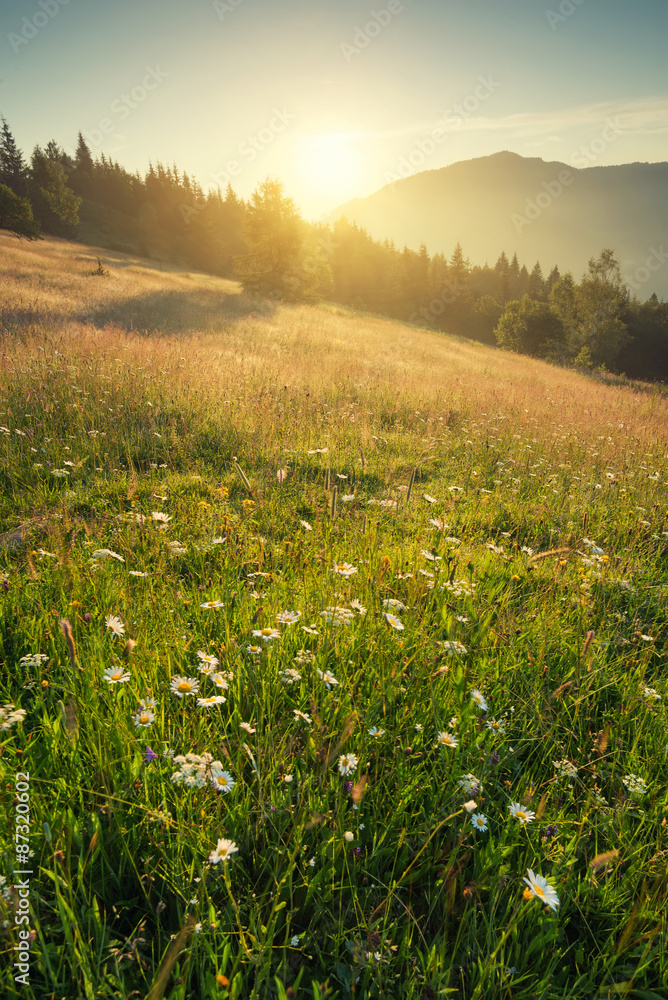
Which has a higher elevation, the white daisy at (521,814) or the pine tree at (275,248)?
the pine tree at (275,248)

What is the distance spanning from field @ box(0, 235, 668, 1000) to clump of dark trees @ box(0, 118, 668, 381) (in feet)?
123

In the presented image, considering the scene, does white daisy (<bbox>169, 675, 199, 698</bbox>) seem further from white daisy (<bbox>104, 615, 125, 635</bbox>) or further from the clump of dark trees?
the clump of dark trees

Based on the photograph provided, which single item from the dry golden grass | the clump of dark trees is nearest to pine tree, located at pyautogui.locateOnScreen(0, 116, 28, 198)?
the clump of dark trees

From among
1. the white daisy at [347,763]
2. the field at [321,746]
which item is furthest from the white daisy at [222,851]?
the white daisy at [347,763]

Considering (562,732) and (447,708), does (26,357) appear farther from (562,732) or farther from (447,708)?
(562,732)

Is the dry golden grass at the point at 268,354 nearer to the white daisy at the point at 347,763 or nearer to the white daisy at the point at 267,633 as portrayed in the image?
the white daisy at the point at 267,633

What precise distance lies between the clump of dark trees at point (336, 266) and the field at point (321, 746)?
3740 centimetres

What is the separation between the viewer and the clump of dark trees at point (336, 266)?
38.7 metres

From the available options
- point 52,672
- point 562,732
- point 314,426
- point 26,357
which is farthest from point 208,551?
point 26,357

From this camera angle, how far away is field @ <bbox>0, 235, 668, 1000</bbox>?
1.32 meters

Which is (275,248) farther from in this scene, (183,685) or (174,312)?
(183,685)

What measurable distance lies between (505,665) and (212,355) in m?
9.73

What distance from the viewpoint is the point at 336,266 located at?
69625 mm

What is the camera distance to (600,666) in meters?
2.59
